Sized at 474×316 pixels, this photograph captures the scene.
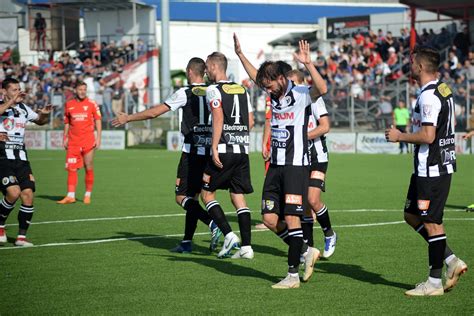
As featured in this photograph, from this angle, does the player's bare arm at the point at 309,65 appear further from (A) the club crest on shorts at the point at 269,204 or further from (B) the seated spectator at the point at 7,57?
(B) the seated spectator at the point at 7,57

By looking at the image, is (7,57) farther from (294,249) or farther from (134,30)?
(294,249)

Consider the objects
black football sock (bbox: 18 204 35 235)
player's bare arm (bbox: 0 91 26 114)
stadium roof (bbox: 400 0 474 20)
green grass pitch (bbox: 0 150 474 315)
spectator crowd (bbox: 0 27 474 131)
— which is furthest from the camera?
stadium roof (bbox: 400 0 474 20)

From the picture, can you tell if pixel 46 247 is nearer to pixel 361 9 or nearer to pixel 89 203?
pixel 89 203

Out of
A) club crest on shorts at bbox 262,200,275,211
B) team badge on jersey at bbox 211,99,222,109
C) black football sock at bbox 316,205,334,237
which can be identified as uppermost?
team badge on jersey at bbox 211,99,222,109

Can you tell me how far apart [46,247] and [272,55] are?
1453 inches

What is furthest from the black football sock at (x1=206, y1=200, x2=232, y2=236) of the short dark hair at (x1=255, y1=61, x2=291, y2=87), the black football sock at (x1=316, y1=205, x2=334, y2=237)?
the short dark hair at (x1=255, y1=61, x2=291, y2=87)

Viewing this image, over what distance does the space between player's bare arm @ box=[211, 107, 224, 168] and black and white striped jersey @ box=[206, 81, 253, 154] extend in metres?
0.11

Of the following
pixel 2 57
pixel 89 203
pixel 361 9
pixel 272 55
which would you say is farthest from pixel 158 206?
pixel 361 9

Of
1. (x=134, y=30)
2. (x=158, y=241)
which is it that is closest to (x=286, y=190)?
(x=158, y=241)

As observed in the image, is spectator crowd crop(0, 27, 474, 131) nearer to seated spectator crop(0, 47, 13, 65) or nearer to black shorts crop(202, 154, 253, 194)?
seated spectator crop(0, 47, 13, 65)

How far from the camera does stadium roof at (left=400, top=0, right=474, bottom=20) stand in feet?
117

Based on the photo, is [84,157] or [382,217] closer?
[382,217]

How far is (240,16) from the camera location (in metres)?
55.0

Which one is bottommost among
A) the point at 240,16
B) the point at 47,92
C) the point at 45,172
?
the point at 45,172
